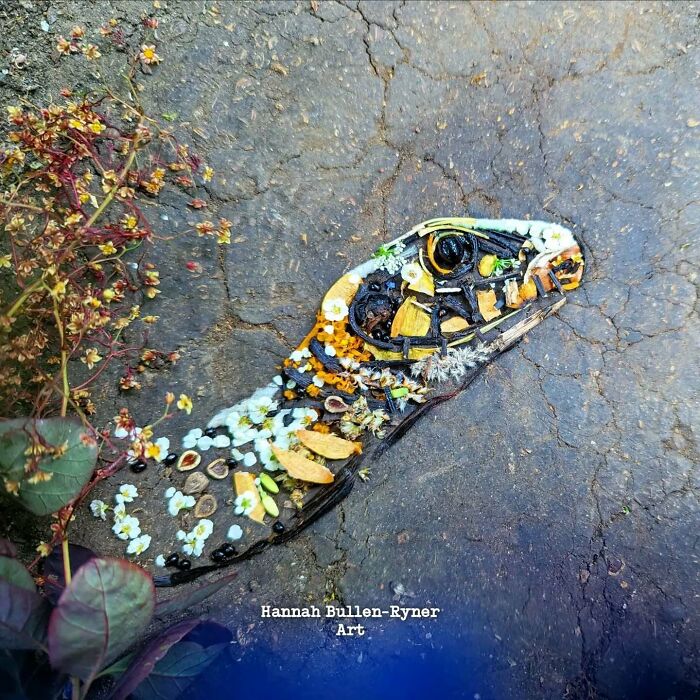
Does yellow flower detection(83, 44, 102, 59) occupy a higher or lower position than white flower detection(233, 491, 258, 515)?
higher

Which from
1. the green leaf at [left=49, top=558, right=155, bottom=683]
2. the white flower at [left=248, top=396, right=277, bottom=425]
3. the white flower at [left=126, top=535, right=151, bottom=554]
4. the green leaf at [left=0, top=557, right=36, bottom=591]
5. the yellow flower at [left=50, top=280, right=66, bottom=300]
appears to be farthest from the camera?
the white flower at [left=248, top=396, right=277, bottom=425]

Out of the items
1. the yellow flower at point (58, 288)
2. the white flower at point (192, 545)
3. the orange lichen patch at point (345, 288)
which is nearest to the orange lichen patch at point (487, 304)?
the orange lichen patch at point (345, 288)

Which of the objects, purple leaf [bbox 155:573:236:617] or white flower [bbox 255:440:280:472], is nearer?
purple leaf [bbox 155:573:236:617]

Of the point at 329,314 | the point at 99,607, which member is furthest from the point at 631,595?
the point at 99,607

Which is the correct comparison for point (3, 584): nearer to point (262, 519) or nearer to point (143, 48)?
point (262, 519)

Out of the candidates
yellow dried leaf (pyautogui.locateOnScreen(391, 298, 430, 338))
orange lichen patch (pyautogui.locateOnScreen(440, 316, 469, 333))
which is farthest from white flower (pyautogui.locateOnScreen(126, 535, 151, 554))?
orange lichen patch (pyautogui.locateOnScreen(440, 316, 469, 333))

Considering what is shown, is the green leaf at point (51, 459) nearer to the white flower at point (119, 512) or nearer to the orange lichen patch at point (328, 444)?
the white flower at point (119, 512)

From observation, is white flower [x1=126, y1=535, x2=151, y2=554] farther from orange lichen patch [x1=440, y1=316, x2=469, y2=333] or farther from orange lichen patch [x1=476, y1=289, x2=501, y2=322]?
orange lichen patch [x1=476, y1=289, x2=501, y2=322]
